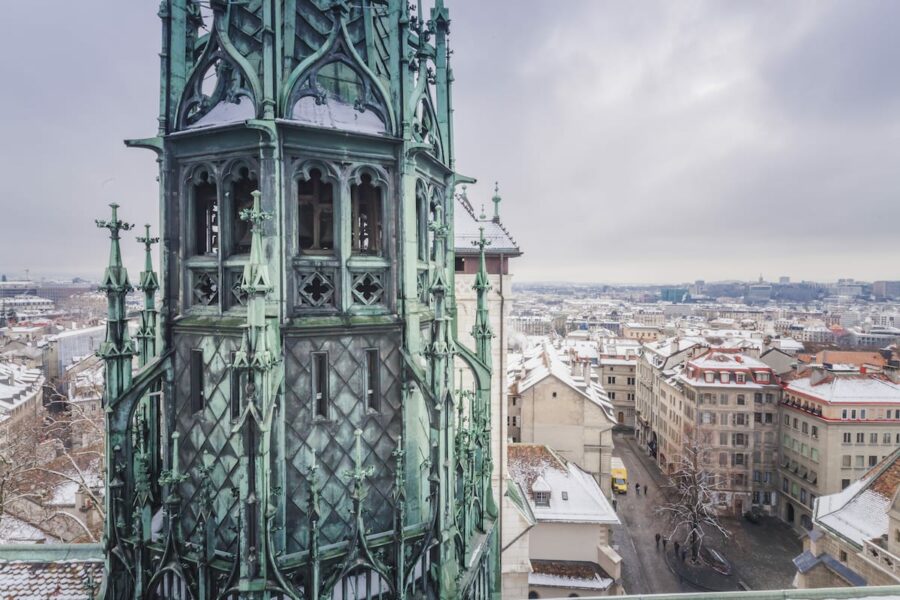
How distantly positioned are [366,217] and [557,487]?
3290 centimetres

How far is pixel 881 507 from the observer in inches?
1238

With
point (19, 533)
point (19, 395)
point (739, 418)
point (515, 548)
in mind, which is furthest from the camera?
point (19, 395)

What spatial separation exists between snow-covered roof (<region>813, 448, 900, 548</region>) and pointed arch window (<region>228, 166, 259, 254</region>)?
35.9 metres

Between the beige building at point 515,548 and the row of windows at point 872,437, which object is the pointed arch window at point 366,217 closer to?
the beige building at point 515,548

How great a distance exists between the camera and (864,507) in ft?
105

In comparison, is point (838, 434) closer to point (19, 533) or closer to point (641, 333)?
point (19, 533)

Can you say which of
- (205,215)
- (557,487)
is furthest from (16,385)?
(205,215)

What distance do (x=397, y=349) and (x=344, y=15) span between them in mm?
4991

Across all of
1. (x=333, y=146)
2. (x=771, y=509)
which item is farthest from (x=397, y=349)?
(x=771, y=509)

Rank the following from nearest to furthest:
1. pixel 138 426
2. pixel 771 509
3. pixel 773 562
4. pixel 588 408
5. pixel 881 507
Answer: pixel 138 426 < pixel 881 507 < pixel 773 562 < pixel 588 408 < pixel 771 509

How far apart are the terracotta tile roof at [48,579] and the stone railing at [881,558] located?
3330 cm

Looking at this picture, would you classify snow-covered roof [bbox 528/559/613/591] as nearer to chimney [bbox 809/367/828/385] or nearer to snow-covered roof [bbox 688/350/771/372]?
snow-covered roof [bbox 688/350/771/372]

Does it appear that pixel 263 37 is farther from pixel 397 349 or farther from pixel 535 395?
pixel 535 395

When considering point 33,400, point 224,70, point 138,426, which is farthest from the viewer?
point 33,400
